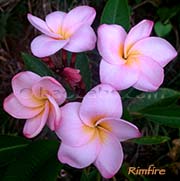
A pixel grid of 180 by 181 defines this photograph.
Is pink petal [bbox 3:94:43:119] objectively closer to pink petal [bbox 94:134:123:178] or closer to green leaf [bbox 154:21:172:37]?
pink petal [bbox 94:134:123:178]

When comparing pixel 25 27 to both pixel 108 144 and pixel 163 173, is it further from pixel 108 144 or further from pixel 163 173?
pixel 108 144

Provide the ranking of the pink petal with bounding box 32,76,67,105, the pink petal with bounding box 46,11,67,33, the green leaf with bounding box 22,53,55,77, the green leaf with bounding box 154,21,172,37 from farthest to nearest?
1. the green leaf with bounding box 154,21,172,37
2. the green leaf with bounding box 22,53,55,77
3. the pink petal with bounding box 46,11,67,33
4. the pink petal with bounding box 32,76,67,105

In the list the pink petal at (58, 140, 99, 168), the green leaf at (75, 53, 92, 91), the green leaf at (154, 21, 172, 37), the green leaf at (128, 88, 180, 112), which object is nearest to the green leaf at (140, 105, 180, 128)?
the green leaf at (128, 88, 180, 112)

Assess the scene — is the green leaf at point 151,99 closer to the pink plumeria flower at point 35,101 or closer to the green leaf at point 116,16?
the green leaf at point 116,16

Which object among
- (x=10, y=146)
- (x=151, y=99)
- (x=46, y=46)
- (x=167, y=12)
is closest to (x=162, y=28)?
(x=167, y=12)

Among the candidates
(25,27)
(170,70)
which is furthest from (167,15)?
(25,27)

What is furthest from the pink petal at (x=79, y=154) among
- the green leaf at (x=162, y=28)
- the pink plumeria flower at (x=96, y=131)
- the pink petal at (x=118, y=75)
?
the green leaf at (x=162, y=28)
